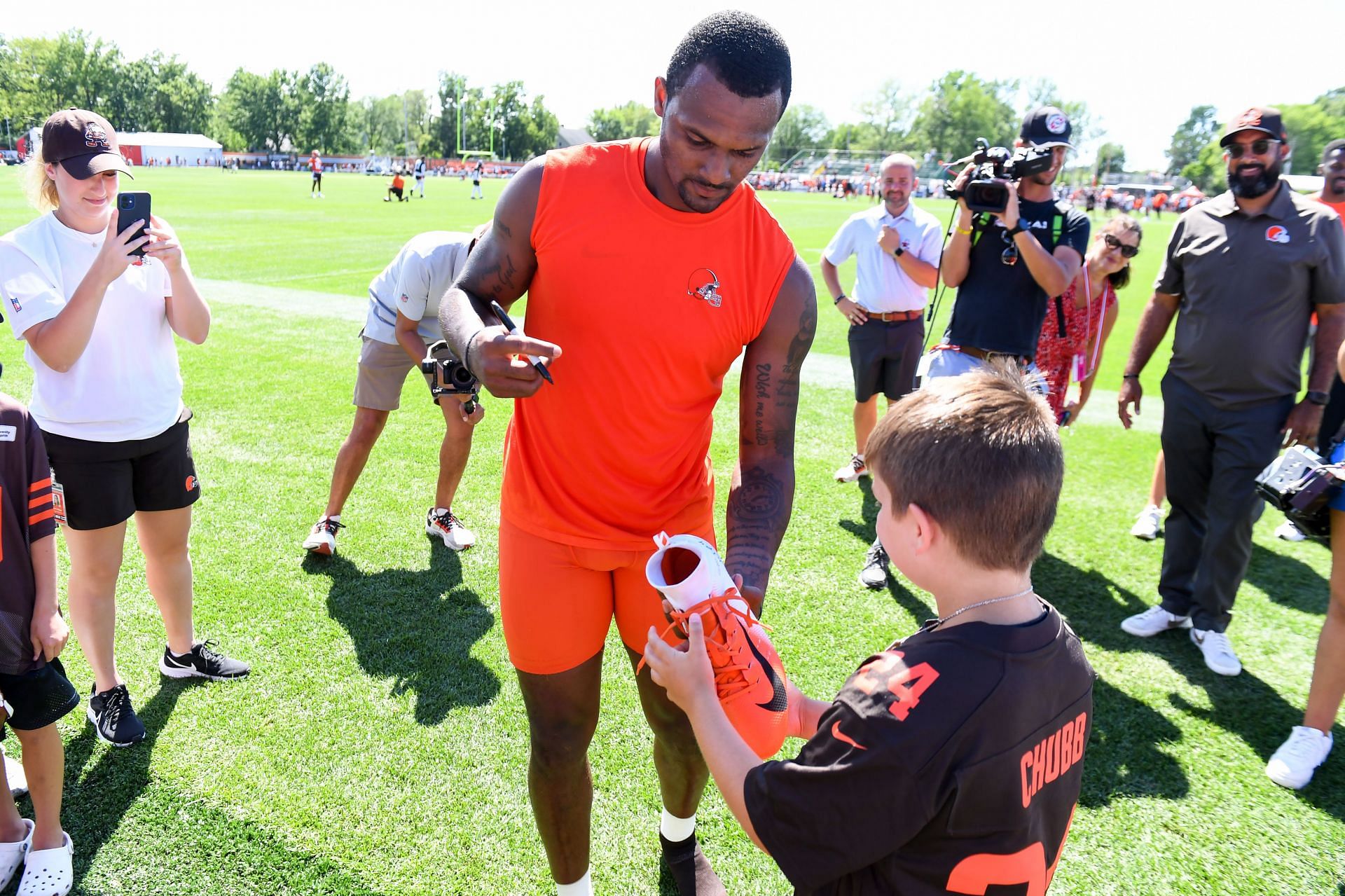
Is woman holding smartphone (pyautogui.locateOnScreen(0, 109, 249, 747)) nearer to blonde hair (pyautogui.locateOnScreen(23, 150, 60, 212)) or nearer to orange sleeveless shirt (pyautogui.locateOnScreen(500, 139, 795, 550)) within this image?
blonde hair (pyautogui.locateOnScreen(23, 150, 60, 212))

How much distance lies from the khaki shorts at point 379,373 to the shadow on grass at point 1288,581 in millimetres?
5351

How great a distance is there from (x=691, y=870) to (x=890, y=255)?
474cm

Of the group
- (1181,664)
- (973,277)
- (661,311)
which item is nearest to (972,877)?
(661,311)

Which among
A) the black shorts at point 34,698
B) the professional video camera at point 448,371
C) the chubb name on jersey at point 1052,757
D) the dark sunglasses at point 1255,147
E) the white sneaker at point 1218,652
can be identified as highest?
the dark sunglasses at point 1255,147

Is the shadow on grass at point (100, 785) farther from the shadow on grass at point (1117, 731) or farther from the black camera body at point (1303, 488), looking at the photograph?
the black camera body at point (1303, 488)

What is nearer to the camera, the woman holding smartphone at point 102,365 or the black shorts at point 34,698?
the black shorts at point 34,698

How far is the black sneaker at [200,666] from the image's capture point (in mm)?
3881

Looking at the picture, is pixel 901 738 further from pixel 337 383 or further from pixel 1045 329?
pixel 337 383

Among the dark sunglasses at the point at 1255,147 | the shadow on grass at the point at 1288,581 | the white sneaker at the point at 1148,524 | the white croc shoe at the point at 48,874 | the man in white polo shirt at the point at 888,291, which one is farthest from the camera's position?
the man in white polo shirt at the point at 888,291

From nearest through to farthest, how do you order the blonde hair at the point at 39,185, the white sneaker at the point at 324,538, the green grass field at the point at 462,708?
the green grass field at the point at 462,708 → the blonde hair at the point at 39,185 → the white sneaker at the point at 324,538

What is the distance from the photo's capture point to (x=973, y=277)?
4.95 metres

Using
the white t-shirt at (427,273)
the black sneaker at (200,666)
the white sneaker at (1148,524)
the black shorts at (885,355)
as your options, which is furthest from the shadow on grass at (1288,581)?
the black sneaker at (200,666)

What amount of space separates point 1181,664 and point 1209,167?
101 metres

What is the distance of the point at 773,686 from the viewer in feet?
6.15
